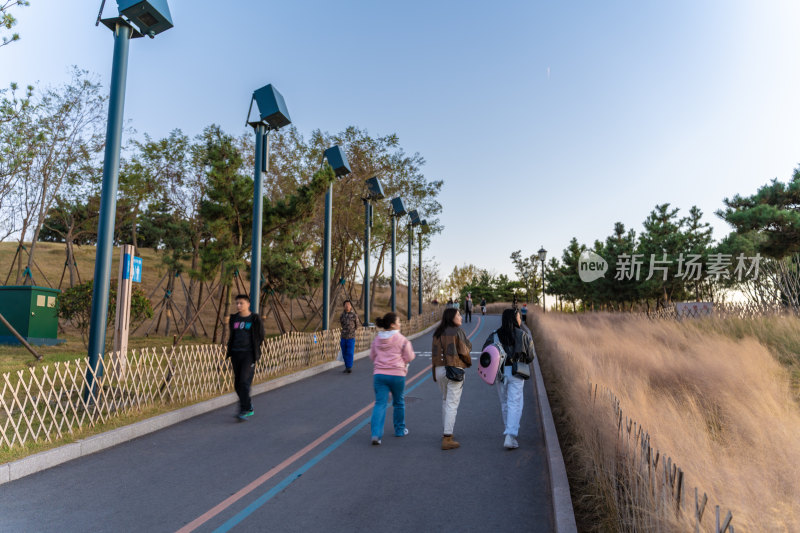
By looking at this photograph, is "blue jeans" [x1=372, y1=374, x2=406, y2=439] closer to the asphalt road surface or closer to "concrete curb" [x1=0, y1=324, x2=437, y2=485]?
the asphalt road surface

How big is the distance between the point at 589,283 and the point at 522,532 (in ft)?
162

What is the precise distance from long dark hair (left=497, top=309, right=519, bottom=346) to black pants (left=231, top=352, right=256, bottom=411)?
4296mm

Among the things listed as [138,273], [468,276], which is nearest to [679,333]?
[138,273]

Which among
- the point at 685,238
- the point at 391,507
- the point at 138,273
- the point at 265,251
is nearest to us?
the point at 391,507

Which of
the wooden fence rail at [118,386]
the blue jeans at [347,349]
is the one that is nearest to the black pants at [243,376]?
the wooden fence rail at [118,386]

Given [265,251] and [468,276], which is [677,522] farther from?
[468,276]

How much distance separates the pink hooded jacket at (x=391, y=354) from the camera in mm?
7172

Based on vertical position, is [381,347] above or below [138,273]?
below

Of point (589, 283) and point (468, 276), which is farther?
point (468, 276)

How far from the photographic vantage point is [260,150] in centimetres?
1312

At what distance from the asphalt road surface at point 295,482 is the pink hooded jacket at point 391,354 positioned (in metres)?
1.02

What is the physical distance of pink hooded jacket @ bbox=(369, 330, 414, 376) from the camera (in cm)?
717

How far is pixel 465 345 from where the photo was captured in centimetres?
702

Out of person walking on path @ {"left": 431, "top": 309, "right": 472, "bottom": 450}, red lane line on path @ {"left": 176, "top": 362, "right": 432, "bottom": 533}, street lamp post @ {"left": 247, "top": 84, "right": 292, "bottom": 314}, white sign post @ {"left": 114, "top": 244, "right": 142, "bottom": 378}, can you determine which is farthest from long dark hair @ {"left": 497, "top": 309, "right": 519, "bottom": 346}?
street lamp post @ {"left": 247, "top": 84, "right": 292, "bottom": 314}
